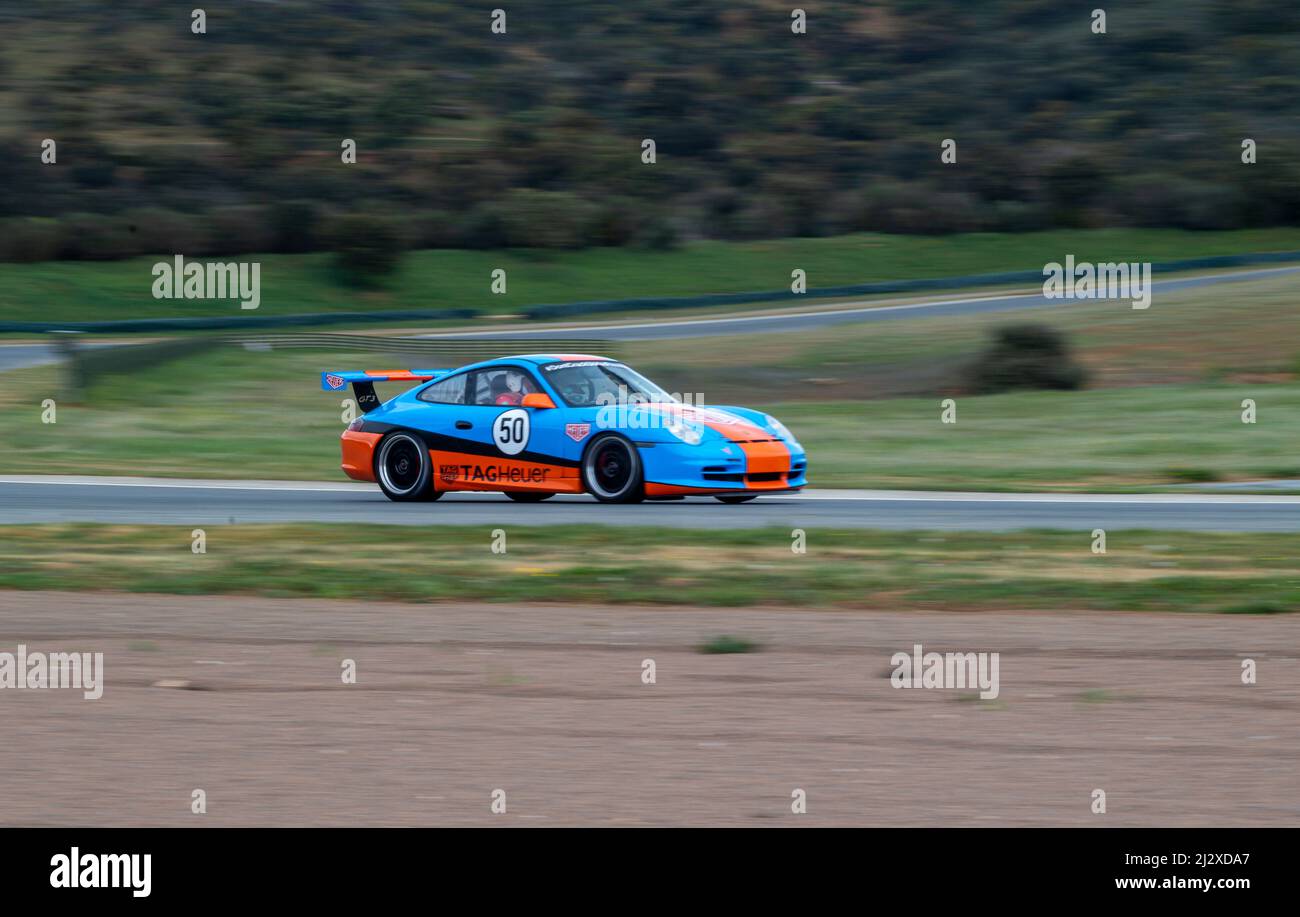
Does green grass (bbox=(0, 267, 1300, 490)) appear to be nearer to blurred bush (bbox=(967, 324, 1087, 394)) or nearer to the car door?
blurred bush (bbox=(967, 324, 1087, 394))

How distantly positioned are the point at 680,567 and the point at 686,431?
3591 mm

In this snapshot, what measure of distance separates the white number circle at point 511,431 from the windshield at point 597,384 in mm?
→ 419

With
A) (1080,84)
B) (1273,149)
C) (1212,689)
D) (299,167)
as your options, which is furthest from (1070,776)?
(1080,84)

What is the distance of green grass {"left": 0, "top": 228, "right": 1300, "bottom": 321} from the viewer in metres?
36.5

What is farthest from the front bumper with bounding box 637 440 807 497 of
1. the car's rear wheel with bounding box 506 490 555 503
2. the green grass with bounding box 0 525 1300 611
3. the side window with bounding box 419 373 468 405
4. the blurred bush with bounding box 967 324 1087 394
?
the blurred bush with bounding box 967 324 1087 394

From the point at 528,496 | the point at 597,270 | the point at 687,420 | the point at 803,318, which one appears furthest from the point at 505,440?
the point at 597,270

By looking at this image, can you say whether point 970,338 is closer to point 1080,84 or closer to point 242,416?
point 242,416

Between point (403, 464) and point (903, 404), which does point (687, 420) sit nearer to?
point (403, 464)

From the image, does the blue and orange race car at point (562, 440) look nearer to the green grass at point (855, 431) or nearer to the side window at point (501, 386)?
the side window at point (501, 386)

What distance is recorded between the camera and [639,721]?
7.12 m

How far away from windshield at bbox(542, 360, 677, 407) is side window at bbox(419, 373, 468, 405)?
859mm

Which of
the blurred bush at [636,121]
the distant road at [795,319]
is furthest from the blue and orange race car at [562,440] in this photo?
the blurred bush at [636,121]

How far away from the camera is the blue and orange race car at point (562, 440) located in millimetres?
14953

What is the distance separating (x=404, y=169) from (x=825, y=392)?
109 feet
